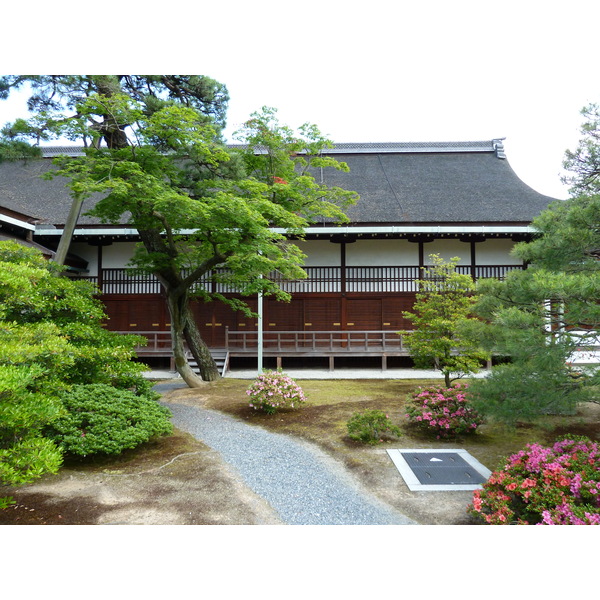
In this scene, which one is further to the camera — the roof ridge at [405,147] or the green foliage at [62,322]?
the roof ridge at [405,147]

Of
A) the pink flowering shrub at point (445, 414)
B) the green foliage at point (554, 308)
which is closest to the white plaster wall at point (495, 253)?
the pink flowering shrub at point (445, 414)

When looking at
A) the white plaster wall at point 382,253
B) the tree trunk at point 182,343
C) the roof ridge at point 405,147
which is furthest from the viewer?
the roof ridge at point 405,147

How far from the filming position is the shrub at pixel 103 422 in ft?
15.0

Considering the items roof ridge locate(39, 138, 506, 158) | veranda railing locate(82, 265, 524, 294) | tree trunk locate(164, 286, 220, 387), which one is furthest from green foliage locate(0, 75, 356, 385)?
roof ridge locate(39, 138, 506, 158)

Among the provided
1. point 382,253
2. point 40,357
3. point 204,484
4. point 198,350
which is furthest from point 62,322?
point 382,253

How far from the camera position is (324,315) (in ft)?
41.5

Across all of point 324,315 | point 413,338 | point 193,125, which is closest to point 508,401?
point 413,338

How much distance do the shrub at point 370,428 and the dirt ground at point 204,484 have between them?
119 mm

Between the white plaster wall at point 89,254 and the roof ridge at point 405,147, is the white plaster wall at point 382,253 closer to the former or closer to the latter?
the roof ridge at point 405,147

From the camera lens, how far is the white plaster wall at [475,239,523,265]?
12.4 m

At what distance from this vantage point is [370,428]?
222 inches

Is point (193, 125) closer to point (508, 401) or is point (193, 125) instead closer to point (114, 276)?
point (508, 401)

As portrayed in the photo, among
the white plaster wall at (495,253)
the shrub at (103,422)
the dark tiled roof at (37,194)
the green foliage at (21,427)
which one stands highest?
the dark tiled roof at (37,194)

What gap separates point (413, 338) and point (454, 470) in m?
3.46
